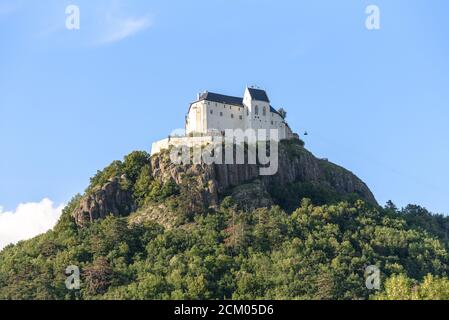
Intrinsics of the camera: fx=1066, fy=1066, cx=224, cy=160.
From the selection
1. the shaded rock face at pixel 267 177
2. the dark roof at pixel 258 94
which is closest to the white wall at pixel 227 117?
the dark roof at pixel 258 94

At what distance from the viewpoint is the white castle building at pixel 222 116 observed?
146 meters

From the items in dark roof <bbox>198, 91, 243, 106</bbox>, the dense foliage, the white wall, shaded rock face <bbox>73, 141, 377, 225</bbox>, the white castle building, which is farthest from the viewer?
dark roof <bbox>198, 91, 243, 106</bbox>

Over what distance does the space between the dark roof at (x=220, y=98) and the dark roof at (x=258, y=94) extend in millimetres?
1822

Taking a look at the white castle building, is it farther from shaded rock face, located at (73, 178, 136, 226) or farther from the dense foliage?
shaded rock face, located at (73, 178, 136, 226)

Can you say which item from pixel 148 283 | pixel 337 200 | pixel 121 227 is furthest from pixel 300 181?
pixel 148 283

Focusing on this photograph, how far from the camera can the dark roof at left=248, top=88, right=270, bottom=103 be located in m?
152

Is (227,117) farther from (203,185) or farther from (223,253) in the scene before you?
(223,253)

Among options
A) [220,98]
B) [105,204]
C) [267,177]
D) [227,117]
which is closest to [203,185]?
[267,177]

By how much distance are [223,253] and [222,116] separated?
86.2 feet

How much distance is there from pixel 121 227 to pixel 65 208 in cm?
1762

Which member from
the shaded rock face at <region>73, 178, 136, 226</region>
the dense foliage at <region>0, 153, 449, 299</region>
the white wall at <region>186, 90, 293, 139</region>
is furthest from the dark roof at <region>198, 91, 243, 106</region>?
the shaded rock face at <region>73, 178, 136, 226</region>

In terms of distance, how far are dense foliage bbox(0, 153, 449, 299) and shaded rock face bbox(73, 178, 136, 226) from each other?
1.50m

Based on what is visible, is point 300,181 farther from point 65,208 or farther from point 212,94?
point 65,208

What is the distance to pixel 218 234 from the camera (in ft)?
435
